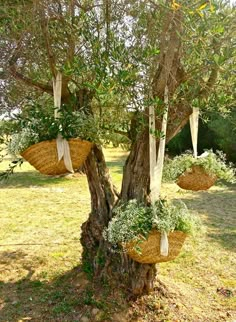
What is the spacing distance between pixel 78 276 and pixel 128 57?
3.33 m

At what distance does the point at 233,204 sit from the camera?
11.9 m

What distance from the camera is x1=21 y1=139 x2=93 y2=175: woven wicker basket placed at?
3.38 m

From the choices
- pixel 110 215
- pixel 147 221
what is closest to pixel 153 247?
pixel 147 221

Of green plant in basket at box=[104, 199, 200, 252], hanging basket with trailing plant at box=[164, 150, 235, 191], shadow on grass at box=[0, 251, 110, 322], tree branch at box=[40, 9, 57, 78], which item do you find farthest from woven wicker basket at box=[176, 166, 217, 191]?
shadow on grass at box=[0, 251, 110, 322]

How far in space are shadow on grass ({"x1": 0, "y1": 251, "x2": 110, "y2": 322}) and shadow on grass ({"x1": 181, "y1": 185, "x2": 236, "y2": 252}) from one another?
355cm

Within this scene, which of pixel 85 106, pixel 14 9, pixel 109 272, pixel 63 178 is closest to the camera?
pixel 14 9

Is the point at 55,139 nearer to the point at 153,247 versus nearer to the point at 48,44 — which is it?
the point at 48,44

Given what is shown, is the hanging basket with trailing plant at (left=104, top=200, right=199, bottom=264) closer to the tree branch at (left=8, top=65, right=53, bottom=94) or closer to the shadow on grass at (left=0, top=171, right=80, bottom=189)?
the tree branch at (left=8, top=65, right=53, bottom=94)

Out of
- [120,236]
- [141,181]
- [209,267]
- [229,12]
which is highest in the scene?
[229,12]

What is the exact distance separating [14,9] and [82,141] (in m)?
1.32

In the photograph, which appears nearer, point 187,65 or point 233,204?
point 187,65

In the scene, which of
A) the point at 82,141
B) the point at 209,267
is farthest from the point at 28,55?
the point at 209,267

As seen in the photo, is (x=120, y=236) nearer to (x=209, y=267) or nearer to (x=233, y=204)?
(x=209, y=267)

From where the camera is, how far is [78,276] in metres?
5.50
